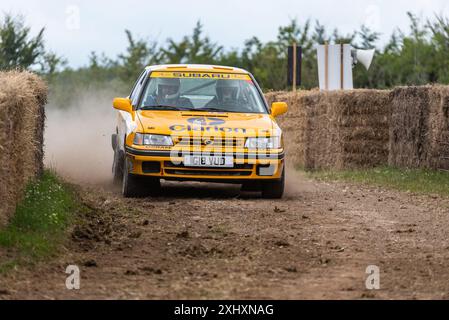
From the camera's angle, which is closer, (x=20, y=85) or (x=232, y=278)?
(x=232, y=278)

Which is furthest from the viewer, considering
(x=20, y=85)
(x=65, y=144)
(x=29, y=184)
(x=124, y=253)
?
(x=65, y=144)

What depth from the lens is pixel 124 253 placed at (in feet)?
32.3

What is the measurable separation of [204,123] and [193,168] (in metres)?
0.63

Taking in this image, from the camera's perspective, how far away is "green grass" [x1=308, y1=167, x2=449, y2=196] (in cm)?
1680

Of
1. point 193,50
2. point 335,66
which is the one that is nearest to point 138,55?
point 193,50

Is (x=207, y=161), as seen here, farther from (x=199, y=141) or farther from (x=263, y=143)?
(x=263, y=143)

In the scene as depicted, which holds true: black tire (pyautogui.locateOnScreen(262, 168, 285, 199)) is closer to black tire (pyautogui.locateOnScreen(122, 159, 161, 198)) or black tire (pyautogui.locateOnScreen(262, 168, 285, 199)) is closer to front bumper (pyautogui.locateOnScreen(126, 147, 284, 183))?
front bumper (pyautogui.locateOnScreen(126, 147, 284, 183))

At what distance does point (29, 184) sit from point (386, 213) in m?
4.10

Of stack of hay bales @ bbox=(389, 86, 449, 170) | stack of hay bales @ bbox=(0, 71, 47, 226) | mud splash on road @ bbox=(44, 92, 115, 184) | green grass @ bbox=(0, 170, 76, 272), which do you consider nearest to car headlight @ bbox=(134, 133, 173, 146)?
green grass @ bbox=(0, 170, 76, 272)

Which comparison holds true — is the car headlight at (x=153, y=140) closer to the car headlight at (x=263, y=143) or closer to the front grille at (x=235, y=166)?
the front grille at (x=235, y=166)

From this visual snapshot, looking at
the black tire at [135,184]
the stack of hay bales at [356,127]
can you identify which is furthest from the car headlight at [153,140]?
the stack of hay bales at [356,127]
